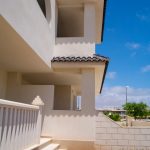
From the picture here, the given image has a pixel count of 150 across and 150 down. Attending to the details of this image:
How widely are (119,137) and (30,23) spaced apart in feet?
18.0

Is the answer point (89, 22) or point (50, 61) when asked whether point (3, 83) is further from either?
point (89, 22)

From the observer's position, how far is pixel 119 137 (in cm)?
870

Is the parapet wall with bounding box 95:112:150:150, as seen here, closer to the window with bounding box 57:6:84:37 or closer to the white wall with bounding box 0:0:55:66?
the white wall with bounding box 0:0:55:66

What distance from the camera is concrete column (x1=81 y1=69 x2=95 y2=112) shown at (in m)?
8.72

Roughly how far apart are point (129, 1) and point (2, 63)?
8.60 metres

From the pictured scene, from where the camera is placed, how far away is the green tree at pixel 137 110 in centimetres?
6112

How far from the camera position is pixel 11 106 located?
4777 mm

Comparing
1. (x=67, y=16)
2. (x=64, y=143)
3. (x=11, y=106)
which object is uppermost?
(x=67, y=16)

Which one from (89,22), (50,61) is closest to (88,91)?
(50,61)

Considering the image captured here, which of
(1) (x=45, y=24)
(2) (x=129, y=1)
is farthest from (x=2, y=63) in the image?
(2) (x=129, y=1)

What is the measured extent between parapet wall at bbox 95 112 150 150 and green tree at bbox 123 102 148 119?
54018mm

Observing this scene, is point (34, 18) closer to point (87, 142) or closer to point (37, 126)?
point (37, 126)

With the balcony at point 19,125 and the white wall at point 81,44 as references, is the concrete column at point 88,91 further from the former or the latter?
the balcony at point 19,125

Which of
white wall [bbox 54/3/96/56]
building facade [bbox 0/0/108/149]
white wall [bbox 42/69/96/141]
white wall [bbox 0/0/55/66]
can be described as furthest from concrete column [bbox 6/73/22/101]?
white wall [bbox 54/3/96/56]
